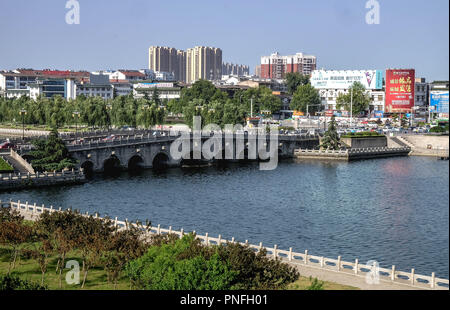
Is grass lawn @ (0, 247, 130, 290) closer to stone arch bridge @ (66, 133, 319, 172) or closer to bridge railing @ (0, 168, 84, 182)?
bridge railing @ (0, 168, 84, 182)

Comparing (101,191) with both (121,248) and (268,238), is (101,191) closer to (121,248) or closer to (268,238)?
(268,238)

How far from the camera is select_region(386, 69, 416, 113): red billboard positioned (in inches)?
7111

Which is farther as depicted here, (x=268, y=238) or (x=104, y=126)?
(x=104, y=126)

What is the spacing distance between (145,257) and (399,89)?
511 feet

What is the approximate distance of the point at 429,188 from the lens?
81.2 metres

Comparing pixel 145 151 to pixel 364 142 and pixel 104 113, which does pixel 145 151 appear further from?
pixel 364 142

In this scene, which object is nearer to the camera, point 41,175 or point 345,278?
point 345,278

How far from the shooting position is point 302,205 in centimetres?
7381

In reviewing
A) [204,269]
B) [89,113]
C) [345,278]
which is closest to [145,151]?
[89,113]

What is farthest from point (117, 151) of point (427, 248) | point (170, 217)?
point (427, 248)

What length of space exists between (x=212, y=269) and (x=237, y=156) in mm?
84607

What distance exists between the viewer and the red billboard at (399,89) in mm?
180625

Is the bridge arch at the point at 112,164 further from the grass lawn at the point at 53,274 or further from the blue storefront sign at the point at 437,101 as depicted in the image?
the blue storefront sign at the point at 437,101
